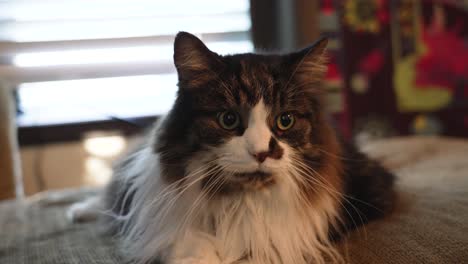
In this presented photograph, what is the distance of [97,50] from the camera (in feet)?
8.30

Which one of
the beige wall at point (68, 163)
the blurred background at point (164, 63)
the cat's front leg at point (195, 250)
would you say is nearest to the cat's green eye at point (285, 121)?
the cat's front leg at point (195, 250)

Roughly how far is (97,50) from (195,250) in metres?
1.93

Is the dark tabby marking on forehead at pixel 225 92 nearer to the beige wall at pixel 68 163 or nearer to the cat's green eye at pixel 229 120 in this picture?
the cat's green eye at pixel 229 120

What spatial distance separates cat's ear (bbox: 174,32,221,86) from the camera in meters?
0.97

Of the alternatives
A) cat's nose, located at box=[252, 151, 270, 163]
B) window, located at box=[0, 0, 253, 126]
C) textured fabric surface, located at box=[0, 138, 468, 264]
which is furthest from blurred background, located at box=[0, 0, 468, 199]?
cat's nose, located at box=[252, 151, 270, 163]

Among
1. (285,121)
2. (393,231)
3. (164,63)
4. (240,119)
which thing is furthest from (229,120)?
(164,63)

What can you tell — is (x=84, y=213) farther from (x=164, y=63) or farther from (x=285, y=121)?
(x=164, y=63)

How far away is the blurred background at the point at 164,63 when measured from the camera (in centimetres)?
244

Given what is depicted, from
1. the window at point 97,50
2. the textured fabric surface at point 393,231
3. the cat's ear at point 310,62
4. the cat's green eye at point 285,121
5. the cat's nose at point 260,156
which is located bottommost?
the textured fabric surface at point 393,231

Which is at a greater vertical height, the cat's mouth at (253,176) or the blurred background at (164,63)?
the blurred background at (164,63)

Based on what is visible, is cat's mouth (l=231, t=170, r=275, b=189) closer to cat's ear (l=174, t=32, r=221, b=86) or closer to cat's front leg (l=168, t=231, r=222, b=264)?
cat's front leg (l=168, t=231, r=222, b=264)

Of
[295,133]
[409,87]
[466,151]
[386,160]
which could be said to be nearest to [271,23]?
[409,87]

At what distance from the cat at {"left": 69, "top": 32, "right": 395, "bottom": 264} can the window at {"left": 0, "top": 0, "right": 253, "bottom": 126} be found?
153cm

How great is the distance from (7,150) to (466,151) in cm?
211
